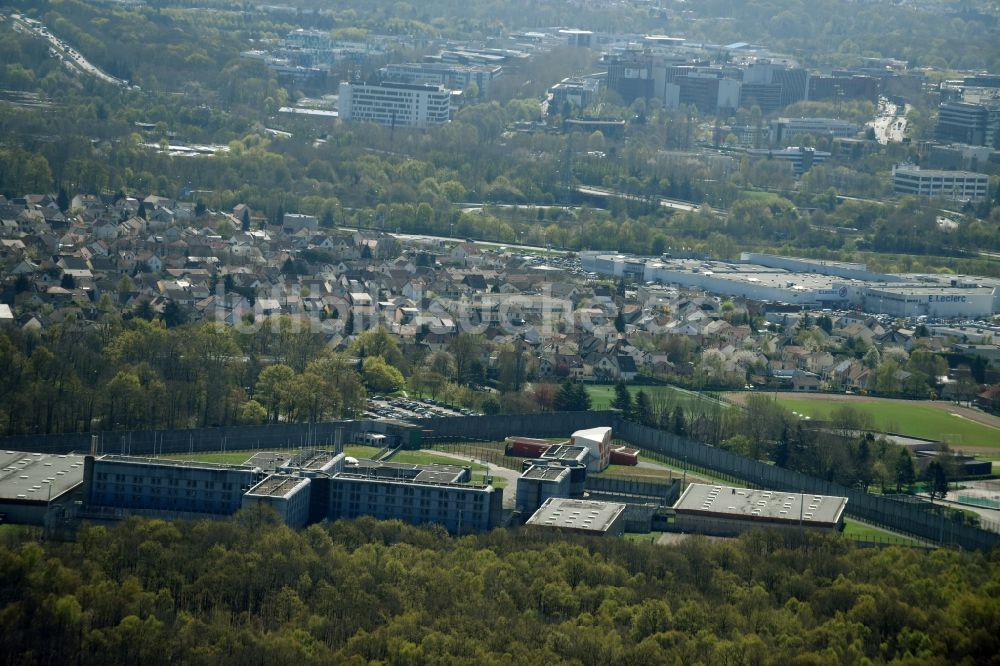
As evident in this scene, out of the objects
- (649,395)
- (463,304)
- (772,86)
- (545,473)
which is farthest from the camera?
(772,86)

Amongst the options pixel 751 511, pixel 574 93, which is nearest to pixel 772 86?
pixel 574 93

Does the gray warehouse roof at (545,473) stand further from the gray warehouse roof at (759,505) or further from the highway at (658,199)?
the highway at (658,199)

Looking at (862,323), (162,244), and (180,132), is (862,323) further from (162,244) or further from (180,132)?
(180,132)

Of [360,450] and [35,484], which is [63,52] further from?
[35,484]

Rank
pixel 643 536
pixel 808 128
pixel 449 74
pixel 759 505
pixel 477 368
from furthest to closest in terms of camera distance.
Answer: pixel 449 74 < pixel 808 128 < pixel 477 368 < pixel 759 505 < pixel 643 536

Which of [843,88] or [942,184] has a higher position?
[843,88]

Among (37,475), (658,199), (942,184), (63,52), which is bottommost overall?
(658,199)

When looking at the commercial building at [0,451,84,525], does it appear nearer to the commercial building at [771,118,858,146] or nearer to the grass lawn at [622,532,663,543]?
the grass lawn at [622,532,663,543]
